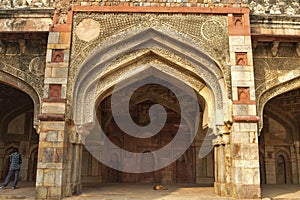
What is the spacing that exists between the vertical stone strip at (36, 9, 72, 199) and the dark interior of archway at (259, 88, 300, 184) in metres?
7.79

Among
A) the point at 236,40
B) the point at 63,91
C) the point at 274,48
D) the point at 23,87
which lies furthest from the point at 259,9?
the point at 23,87

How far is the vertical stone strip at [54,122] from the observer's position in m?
7.14

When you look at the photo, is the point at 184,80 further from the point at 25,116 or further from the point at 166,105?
the point at 25,116

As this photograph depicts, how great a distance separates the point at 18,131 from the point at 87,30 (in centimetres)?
599

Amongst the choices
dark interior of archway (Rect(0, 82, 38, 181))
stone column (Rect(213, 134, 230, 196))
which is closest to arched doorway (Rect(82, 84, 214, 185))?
dark interior of archway (Rect(0, 82, 38, 181))

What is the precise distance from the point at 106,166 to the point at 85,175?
41.9 inches

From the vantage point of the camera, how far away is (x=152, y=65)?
8492 millimetres

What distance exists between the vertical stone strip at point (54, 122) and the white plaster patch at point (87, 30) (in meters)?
0.25

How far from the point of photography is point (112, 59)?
8.27 m

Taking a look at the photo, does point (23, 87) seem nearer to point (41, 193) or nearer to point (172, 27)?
point (41, 193)

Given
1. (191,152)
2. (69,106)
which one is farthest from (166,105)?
(69,106)

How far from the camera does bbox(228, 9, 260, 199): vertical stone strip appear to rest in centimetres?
727

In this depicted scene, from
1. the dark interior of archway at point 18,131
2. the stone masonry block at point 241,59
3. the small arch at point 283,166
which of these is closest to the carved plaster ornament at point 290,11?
the stone masonry block at point 241,59

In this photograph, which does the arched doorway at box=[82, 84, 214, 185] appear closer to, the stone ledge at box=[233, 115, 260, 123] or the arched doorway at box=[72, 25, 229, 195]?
the arched doorway at box=[72, 25, 229, 195]
